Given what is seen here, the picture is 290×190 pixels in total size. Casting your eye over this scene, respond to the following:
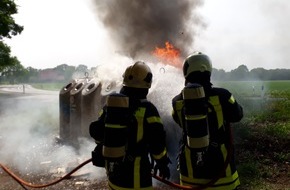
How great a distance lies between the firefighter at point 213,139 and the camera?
3121mm

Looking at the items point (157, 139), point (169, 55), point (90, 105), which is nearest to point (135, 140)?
point (157, 139)

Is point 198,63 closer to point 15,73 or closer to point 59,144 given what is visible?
point 59,144

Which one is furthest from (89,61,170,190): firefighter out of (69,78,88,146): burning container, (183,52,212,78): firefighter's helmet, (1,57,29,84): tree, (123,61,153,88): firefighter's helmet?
(1,57,29,84): tree

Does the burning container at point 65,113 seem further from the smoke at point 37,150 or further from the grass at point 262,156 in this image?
the grass at point 262,156

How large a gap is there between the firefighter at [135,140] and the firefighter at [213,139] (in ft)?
0.97

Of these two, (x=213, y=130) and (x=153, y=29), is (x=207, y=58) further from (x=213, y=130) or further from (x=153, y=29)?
(x=153, y=29)

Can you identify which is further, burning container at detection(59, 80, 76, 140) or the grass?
burning container at detection(59, 80, 76, 140)

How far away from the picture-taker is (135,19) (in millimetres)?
15453

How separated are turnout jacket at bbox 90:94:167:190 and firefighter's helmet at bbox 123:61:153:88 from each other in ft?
0.51

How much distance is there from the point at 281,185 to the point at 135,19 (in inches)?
440

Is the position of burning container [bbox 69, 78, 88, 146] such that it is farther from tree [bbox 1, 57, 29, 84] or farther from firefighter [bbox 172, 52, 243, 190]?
tree [bbox 1, 57, 29, 84]

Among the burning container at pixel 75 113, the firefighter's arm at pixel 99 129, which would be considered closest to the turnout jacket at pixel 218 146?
the firefighter's arm at pixel 99 129

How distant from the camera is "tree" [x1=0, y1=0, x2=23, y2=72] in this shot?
21.0m

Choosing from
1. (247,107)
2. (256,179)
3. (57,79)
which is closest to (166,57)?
(247,107)
